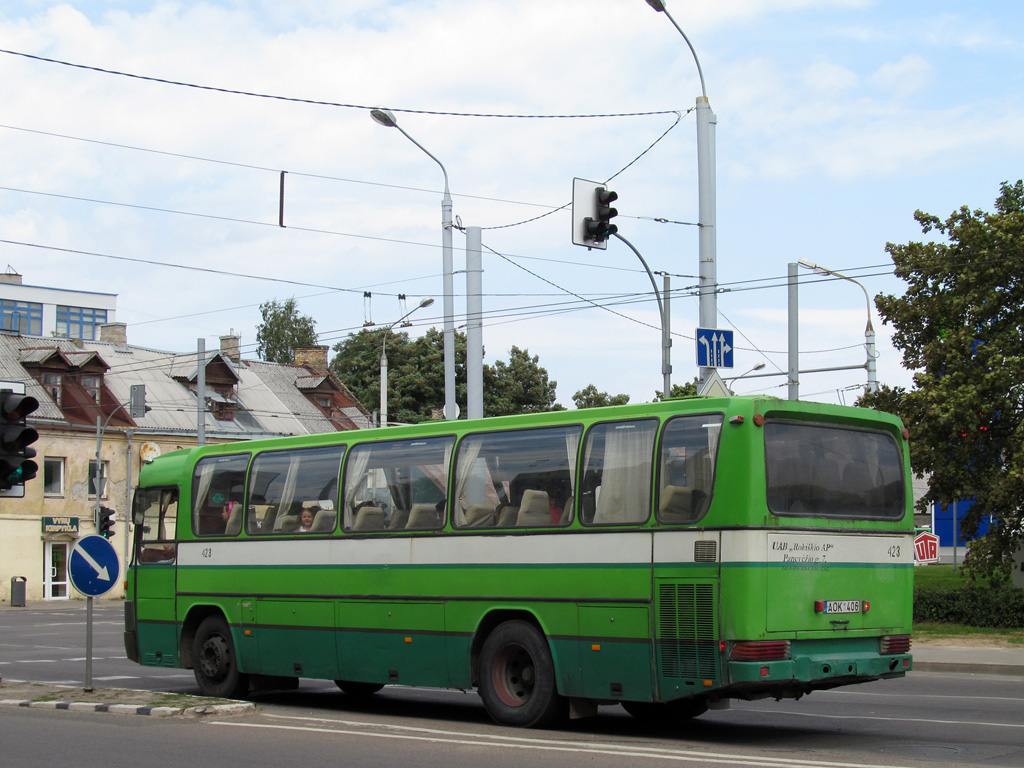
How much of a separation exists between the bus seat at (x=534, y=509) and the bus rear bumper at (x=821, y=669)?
2452 mm

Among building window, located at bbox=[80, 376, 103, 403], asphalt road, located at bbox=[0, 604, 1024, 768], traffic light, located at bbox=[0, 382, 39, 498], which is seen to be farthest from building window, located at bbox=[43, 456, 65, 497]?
traffic light, located at bbox=[0, 382, 39, 498]

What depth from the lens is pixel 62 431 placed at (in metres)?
51.1

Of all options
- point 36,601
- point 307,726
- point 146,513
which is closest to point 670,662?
point 307,726

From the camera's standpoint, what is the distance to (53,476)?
51062 mm

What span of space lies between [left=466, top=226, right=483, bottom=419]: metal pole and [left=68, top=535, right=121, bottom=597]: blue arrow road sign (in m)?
8.84

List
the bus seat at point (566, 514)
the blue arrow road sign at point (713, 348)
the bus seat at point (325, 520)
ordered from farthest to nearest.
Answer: the blue arrow road sign at point (713, 348) < the bus seat at point (325, 520) < the bus seat at point (566, 514)

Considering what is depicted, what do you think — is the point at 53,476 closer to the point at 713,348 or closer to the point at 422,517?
the point at 713,348

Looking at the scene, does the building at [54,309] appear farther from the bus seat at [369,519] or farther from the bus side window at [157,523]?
the bus seat at [369,519]

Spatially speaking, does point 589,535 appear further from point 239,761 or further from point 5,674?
point 5,674

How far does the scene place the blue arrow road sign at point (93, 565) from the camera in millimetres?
14539

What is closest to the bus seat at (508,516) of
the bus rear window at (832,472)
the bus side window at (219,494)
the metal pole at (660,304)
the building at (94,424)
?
the bus rear window at (832,472)

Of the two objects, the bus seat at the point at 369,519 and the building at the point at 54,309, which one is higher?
the building at the point at 54,309

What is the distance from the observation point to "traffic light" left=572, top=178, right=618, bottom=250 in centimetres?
1900

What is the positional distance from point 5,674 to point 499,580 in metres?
10.6
